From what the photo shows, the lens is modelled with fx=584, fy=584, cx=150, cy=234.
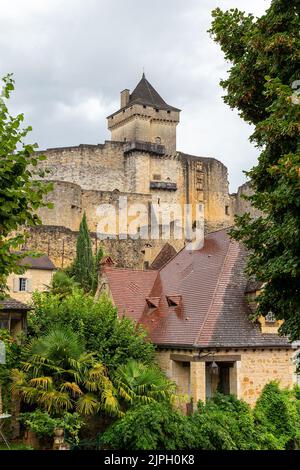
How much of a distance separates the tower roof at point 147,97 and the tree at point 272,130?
206ft

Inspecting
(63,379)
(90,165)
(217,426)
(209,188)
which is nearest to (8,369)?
(63,379)

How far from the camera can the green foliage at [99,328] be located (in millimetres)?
17953

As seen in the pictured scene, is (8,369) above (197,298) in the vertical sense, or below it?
below

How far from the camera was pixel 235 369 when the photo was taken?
18.1 meters

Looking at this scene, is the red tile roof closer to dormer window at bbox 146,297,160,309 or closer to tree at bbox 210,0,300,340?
dormer window at bbox 146,297,160,309

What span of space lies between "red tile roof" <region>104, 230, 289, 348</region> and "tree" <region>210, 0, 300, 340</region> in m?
6.94

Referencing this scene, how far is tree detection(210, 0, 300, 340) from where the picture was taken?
905 cm

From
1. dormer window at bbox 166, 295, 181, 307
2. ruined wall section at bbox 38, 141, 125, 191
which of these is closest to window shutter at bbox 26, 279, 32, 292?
dormer window at bbox 166, 295, 181, 307

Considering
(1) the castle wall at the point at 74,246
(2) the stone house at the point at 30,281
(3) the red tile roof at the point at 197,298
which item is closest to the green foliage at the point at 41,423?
(3) the red tile roof at the point at 197,298

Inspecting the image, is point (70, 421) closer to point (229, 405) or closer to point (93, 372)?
point (93, 372)

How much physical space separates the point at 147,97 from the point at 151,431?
215 feet

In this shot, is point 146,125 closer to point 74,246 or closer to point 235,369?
point 74,246

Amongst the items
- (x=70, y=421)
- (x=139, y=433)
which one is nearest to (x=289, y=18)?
(x=139, y=433)

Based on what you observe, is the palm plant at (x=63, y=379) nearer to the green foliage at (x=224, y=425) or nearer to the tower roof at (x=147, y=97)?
the green foliage at (x=224, y=425)
